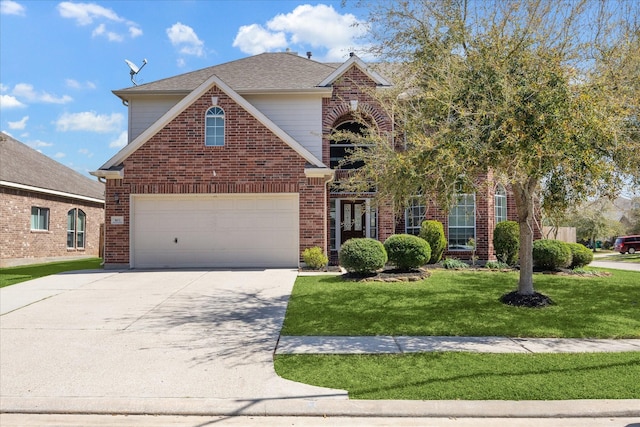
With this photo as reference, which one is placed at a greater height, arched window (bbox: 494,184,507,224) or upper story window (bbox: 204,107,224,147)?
upper story window (bbox: 204,107,224,147)

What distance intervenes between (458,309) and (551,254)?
6539mm

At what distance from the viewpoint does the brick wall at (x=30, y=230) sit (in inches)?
728

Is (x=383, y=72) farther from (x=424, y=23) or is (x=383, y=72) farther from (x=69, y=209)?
(x=69, y=209)

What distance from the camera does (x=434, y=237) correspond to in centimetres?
1575

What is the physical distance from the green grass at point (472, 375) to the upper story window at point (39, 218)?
1824cm

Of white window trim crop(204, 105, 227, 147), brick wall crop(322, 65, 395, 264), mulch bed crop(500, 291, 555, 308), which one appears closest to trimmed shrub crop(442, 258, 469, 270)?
brick wall crop(322, 65, 395, 264)

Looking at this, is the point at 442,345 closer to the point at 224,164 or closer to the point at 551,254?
the point at 551,254

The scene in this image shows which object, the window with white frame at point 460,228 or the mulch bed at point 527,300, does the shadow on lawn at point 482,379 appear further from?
the window with white frame at point 460,228

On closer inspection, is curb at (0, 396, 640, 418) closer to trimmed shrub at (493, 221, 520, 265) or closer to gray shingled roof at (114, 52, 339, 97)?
trimmed shrub at (493, 221, 520, 265)

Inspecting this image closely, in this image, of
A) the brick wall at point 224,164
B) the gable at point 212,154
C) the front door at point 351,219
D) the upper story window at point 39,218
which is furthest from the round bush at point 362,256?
the upper story window at point 39,218

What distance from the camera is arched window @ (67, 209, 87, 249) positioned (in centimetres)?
2289

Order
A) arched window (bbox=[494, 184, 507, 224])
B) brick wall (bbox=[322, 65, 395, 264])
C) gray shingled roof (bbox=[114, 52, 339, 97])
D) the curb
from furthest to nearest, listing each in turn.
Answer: arched window (bbox=[494, 184, 507, 224]), gray shingled roof (bbox=[114, 52, 339, 97]), brick wall (bbox=[322, 65, 395, 264]), the curb

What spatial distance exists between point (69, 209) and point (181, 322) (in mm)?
17494

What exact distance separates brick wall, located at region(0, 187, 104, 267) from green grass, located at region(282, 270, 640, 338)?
520 inches
